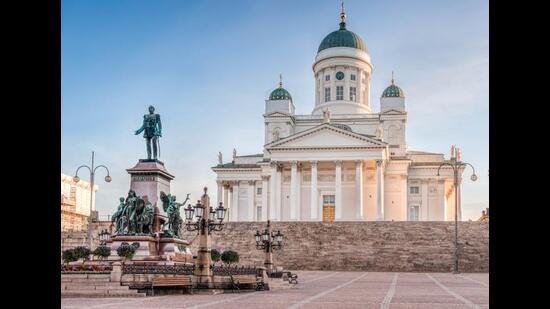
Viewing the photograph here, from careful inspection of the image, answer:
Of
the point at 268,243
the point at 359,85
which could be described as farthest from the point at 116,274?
the point at 359,85

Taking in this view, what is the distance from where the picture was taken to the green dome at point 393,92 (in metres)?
83.1

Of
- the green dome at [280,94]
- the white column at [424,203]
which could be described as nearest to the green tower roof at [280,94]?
the green dome at [280,94]

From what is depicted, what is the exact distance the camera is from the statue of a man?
84.4 ft

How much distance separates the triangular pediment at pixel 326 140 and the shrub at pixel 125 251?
1874 inches

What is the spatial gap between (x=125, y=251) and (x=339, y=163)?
48661 millimetres

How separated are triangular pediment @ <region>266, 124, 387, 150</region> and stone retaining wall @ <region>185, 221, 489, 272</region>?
13.5 metres

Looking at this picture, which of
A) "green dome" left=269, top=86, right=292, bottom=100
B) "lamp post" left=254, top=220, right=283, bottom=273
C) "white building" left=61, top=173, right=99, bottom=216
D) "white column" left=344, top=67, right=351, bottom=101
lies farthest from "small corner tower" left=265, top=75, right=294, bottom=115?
"lamp post" left=254, top=220, right=283, bottom=273

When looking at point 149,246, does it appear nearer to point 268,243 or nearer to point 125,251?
point 125,251

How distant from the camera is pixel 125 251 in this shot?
22.9m

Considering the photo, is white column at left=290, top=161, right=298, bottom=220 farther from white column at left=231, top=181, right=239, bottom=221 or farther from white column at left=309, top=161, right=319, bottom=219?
white column at left=231, top=181, right=239, bottom=221

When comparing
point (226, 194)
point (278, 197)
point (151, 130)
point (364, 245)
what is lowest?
point (364, 245)
